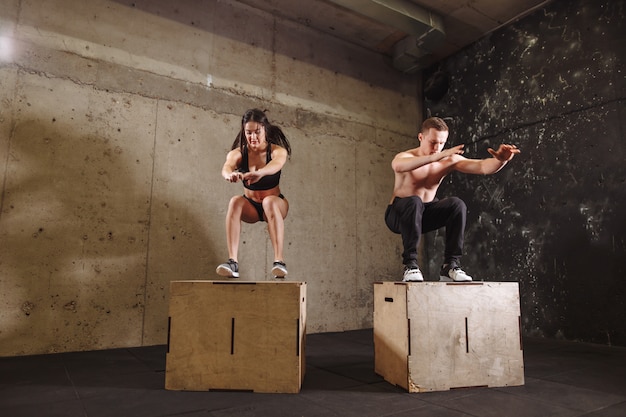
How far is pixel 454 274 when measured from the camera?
2.46 meters

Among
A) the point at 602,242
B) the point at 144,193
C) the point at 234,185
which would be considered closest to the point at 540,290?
the point at 602,242

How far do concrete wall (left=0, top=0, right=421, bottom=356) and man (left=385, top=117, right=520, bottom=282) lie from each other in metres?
1.89

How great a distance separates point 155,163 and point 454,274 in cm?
275

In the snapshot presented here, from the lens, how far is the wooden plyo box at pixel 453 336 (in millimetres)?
2092

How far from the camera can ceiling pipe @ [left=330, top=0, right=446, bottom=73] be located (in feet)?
13.3

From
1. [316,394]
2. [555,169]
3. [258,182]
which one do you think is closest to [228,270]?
[258,182]

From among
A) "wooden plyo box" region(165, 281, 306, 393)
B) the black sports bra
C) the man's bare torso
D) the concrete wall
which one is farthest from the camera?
the concrete wall

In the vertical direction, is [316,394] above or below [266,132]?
below

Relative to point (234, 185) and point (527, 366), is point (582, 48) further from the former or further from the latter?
point (234, 185)

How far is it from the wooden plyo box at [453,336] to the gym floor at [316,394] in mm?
75

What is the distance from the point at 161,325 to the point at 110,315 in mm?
427

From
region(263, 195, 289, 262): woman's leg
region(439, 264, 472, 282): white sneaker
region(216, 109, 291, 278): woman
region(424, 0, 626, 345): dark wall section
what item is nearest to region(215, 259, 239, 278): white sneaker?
region(216, 109, 291, 278): woman

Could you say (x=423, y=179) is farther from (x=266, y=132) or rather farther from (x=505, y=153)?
(x=266, y=132)

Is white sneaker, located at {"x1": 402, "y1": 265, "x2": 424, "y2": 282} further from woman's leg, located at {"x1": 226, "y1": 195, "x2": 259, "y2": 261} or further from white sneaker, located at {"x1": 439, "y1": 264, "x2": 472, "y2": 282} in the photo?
woman's leg, located at {"x1": 226, "y1": 195, "x2": 259, "y2": 261}
